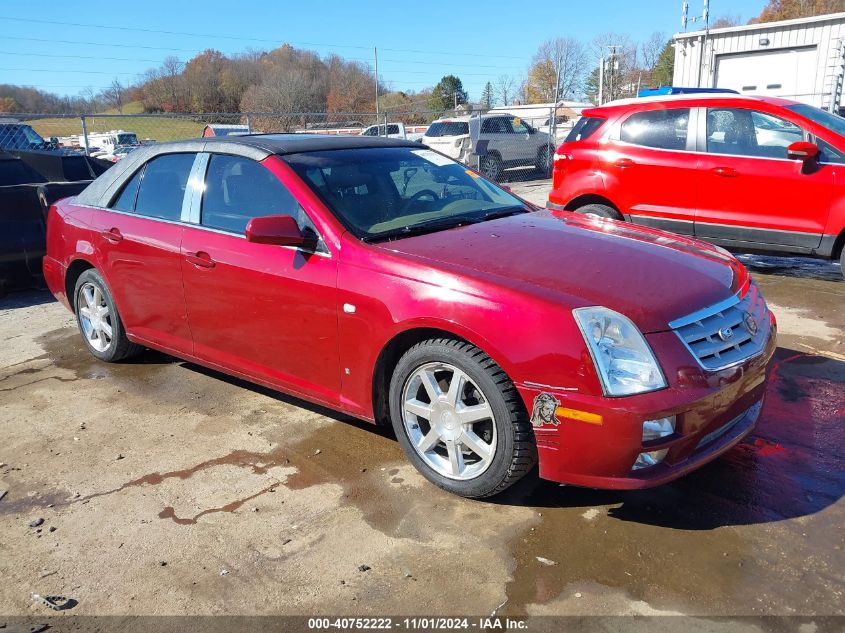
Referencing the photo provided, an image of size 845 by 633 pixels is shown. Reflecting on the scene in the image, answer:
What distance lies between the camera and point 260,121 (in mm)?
32281

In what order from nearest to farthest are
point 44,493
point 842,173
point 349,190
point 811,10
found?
point 44,493 < point 349,190 < point 842,173 < point 811,10

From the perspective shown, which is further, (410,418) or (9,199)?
(9,199)

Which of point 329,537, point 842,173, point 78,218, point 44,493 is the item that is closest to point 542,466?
point 329,537

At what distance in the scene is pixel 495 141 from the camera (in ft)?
63.1

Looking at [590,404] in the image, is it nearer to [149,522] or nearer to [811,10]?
[149,522]

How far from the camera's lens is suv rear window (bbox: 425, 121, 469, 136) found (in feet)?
63.8

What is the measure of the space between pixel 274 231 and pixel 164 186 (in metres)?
1.51

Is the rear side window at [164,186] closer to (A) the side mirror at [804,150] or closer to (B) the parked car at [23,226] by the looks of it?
(B) the parked car at [23,226]

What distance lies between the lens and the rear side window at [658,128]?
695cm

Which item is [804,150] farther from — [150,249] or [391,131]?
[391,131]

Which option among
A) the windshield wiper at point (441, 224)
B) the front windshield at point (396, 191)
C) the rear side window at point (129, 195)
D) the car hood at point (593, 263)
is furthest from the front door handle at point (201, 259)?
the car hood at point (593, 263)

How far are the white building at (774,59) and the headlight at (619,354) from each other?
1725cm

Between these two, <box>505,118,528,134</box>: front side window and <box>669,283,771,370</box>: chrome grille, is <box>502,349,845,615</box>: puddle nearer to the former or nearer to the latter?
<box>669,283,771,370</box>: chrome grille

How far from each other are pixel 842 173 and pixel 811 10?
188ft
